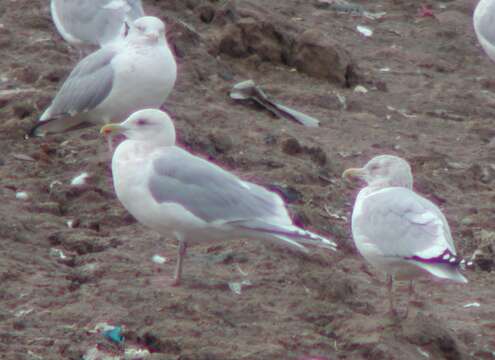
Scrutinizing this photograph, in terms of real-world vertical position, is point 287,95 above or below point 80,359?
below

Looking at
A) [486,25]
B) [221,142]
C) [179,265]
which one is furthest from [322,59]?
[179,265]

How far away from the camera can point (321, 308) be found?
6.32 m

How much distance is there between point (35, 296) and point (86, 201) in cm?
153

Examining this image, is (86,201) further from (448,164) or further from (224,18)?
(224,18)

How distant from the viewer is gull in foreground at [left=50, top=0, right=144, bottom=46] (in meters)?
9.38

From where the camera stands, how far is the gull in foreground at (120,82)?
322 inches

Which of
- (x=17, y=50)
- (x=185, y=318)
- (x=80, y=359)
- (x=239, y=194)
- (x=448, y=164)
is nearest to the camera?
(x=80, y=359)

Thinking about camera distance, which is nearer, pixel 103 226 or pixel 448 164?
pixel 103 226

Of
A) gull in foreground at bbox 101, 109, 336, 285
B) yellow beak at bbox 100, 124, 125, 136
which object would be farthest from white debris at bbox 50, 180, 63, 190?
gull in foreground at bbox 101, 109, 336, 285

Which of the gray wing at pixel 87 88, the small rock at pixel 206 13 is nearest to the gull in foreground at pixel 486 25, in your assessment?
the small rock at pixel 206 13

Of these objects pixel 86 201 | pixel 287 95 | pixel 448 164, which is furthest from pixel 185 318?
pixel 287 95

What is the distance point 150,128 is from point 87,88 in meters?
1.78

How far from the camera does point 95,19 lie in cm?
945

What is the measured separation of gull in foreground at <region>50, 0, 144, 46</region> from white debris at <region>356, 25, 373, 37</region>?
12.1ft
